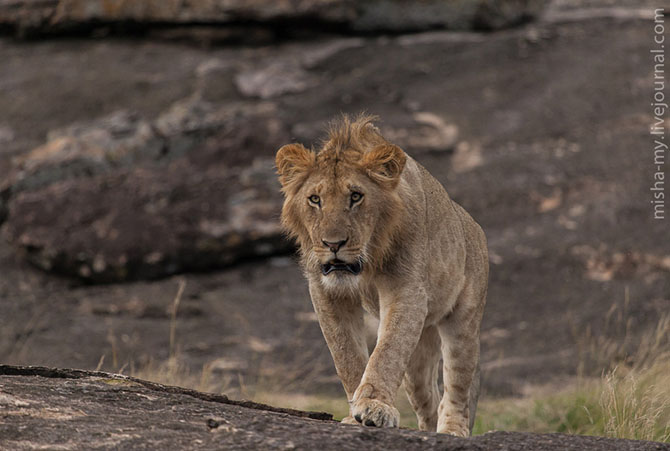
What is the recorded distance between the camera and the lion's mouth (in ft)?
16.9

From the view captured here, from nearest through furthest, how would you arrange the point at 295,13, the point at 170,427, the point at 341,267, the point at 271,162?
the point at 170,427, the point at 341,267, the point at 271,162, the point at 295,13

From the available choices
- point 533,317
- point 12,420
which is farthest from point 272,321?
point 12,420

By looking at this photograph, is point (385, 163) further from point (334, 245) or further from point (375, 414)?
point (375, 414)

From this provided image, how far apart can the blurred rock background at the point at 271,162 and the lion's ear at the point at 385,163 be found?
201 inches

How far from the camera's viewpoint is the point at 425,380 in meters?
6.64

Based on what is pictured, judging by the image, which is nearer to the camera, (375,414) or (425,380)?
(375,414)

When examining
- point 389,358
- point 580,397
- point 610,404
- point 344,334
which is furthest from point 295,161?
point 580,397

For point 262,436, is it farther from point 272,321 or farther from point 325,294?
point 272,321

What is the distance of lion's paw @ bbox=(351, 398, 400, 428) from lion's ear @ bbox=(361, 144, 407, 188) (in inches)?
55.9

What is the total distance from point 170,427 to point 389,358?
1.49 metres

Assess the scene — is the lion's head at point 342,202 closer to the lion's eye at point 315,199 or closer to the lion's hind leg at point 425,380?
the lion's eye at point 315,199

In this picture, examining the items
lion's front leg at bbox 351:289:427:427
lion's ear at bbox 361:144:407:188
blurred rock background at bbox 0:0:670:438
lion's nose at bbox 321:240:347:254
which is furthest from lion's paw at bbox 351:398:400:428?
blurred rock background at bbox 0:0:670:438

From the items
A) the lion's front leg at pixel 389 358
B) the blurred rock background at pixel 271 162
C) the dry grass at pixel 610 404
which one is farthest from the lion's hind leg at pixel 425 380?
the blurred rock background at pixel 271 162

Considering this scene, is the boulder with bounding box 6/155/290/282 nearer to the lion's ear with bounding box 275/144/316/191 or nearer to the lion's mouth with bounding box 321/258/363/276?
the lion's ear with bounding box 275/144/316/191
